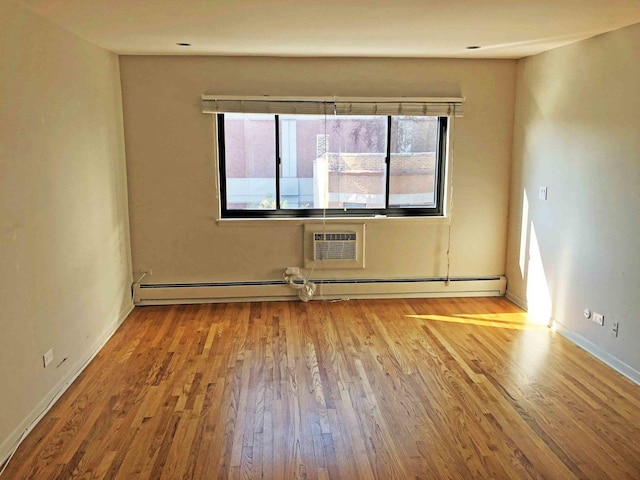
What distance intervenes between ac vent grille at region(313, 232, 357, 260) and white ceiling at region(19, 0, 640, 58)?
1.67 meters

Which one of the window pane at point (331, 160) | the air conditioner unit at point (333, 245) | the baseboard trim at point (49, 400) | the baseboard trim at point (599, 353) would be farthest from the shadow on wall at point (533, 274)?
the baseboard trim at point (49, 400)

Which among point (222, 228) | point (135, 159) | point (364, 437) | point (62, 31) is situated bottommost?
point (364, 437)

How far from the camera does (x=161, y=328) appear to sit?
4371 mm

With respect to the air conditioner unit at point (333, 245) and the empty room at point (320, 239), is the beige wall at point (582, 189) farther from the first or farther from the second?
the air conditioner unit at point (333, 245)

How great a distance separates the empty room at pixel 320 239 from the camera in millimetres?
2705

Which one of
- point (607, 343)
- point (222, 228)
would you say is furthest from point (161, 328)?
point (607, 343)

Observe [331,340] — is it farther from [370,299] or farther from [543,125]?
[543,125]

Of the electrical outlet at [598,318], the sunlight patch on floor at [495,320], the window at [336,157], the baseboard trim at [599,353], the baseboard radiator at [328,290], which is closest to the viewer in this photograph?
the baseboard trim at [599,353]

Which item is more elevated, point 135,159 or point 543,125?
point 543,125

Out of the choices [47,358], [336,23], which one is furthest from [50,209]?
[336,23]

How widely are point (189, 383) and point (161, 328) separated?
1.14 m

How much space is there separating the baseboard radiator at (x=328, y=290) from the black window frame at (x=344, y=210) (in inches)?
25.2

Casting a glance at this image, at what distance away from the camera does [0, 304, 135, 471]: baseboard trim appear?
8.41ft

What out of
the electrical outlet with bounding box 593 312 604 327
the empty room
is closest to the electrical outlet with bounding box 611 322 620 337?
the empty room
